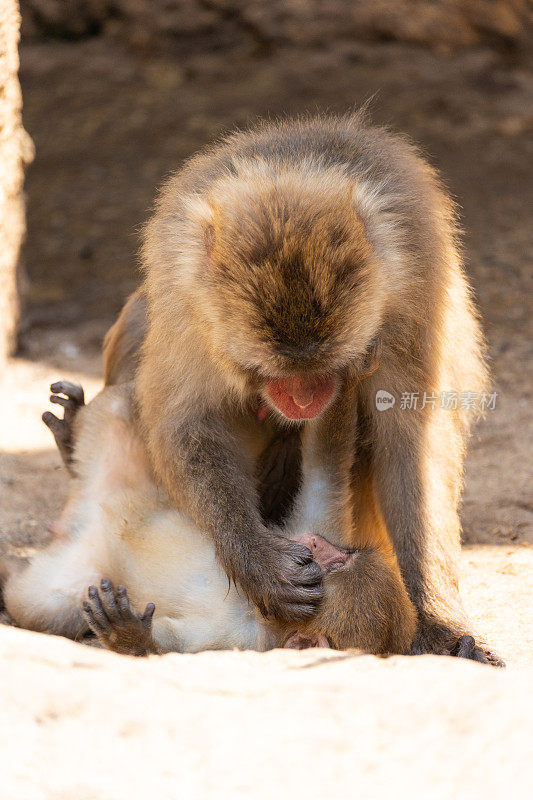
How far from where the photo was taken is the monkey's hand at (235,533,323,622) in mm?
3422

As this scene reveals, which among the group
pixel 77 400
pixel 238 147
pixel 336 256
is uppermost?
pixel 238 147

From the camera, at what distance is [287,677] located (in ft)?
8.19

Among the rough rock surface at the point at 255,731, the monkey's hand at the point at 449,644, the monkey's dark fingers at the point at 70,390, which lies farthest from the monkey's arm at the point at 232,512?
the rough rock surface at the point at 255,731

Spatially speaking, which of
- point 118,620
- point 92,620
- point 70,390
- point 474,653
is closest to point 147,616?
point 118,620

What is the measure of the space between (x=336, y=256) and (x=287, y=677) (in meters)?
1.32

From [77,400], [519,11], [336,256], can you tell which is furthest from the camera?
[519,11]

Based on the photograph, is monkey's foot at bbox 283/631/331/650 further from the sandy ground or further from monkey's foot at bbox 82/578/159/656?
the sandy ground

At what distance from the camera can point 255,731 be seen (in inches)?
85.7

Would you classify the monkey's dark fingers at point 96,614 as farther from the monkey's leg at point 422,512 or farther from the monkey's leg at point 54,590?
the monkey's leg at point 422,512

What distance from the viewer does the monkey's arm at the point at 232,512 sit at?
11.3ft

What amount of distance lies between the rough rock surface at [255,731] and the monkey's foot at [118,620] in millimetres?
832

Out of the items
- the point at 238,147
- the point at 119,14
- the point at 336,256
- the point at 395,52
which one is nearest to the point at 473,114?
the point at 395,52

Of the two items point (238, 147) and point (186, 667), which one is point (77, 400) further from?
point (186, 667)

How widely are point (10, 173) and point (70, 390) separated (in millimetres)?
2436
